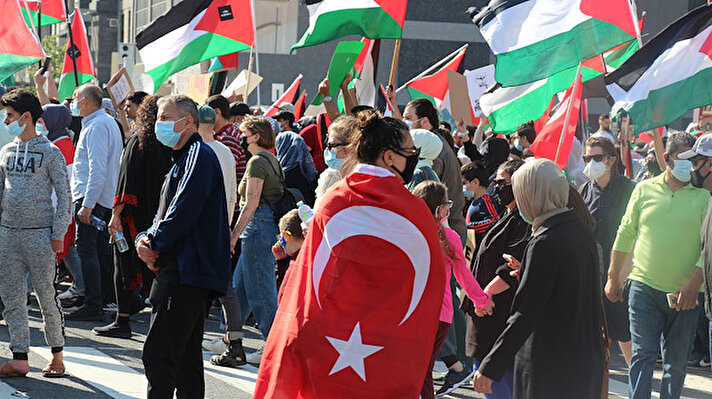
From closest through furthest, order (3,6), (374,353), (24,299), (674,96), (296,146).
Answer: (374,353), (24,299), (674,96), (296,146), (3,6)

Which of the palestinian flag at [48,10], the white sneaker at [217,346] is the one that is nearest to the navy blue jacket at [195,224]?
the white sneaker at [217,346]

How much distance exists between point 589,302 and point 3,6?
419 inches

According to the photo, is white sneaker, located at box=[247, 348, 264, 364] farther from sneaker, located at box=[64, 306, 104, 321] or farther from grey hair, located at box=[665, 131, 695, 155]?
grey hair, located at box=[665, 131, 695, 155]

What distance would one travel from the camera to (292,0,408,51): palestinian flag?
40.0 feet

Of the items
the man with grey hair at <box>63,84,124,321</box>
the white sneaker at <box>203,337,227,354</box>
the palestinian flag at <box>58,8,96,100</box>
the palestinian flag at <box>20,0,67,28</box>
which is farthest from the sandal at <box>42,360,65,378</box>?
the palestinian flag at <box>20,0,67,28</box>

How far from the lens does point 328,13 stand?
1220 cm

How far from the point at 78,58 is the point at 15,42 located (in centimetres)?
344

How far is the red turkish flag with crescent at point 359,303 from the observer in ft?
14.9

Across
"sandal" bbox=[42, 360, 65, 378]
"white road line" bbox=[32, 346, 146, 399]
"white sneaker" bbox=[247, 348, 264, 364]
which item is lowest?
"white sneaker" bbox=[247, 348, 264, 364]

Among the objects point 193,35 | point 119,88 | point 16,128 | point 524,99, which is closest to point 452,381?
point 16,128

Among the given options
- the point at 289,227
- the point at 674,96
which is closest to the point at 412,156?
the point at 289,227

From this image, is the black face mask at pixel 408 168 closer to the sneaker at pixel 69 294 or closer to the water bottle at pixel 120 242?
the water bottle at pixel 120 242

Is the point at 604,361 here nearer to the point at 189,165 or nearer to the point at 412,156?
the point at 412,156

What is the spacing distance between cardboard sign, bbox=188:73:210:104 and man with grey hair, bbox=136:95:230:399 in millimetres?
9272
